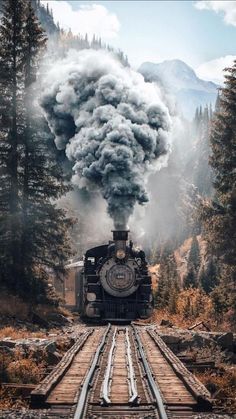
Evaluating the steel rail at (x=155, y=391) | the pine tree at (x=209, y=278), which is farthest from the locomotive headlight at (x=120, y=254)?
the pine tree at (x=209, y=278)

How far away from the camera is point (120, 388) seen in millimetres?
9156

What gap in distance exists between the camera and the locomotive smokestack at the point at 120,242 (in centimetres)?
2314

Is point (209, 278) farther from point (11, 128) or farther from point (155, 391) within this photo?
point (155, 391)

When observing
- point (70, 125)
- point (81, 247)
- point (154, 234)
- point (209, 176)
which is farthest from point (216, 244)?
point (209, 176)

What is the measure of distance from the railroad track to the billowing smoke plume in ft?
44.7

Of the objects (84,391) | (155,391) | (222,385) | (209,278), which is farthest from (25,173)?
(209,278)

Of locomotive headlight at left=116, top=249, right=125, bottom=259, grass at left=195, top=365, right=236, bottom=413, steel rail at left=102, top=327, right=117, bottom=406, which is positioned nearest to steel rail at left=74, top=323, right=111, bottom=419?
steel rail at left=102, top=327, right=117, bottom=406

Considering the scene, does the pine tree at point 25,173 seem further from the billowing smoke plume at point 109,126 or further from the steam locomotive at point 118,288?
the steam locomotive at point 118,288

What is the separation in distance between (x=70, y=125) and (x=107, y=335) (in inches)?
711

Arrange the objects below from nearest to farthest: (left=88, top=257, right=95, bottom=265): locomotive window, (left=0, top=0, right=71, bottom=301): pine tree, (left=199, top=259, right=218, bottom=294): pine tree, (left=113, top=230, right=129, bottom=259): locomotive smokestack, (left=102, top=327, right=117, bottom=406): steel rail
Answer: (left=102, top=327, right=117, bottom=406): steel rail < (left=113, top=230, right=129, bottom=259): locomotive smokestack < (left=88, top=257, right=95, bottom=265): locomotive window < (left=0, top=0, right=71, bottom=301): pine tree < (left=199, top=259, right=218, bottom=294): pine tree

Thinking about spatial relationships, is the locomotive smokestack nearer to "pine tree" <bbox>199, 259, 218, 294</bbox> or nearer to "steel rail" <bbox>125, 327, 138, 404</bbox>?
"steel rail" <bbox>125, 327, 138, 404</bbox>

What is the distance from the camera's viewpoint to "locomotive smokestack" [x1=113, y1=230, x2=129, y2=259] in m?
23.1

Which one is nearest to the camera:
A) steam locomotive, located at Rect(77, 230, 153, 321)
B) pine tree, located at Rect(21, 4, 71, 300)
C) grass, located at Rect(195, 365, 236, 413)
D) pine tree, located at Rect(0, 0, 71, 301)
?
grass, located at Rect(195, 365, 236, 413)

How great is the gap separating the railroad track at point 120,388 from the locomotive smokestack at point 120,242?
32.7 feet
